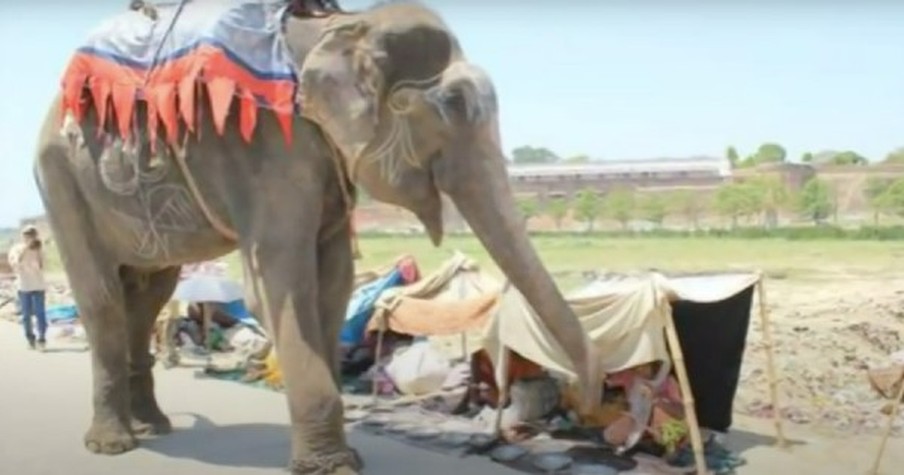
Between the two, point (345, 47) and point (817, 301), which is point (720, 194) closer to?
point (817, 301)

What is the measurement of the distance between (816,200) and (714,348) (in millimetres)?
9865

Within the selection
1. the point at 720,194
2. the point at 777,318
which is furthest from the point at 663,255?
the point at 777,318

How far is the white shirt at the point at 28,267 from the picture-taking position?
928 centimetres

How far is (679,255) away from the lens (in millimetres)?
15422

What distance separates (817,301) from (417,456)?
7093 mm

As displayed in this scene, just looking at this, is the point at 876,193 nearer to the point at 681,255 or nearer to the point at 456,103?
the point at 681,255

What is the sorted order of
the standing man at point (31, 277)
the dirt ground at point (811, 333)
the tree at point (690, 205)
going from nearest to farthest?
the dirt ground at point (811, 333) < the standing man at point (31, 277) < the tree at point (690, 205)

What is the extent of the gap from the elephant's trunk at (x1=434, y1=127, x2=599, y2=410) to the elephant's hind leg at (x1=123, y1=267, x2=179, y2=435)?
214 cm

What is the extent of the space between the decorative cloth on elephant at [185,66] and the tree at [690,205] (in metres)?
12.4

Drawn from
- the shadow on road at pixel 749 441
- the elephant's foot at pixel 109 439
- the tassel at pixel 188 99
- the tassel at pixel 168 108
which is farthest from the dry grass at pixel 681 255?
the tassel at pixel 188 99

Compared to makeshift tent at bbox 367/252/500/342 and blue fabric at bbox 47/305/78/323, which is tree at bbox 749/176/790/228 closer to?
blue fabric at bbox 47/305/78/323

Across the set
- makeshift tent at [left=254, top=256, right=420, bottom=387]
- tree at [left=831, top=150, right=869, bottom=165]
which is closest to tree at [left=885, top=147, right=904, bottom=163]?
tree at [left=831, top=150, right=869, bottom=165]

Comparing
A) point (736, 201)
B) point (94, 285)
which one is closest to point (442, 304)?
point (94, 285)

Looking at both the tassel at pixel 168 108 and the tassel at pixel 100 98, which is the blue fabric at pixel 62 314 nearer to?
the tassel at pixel 100 98
